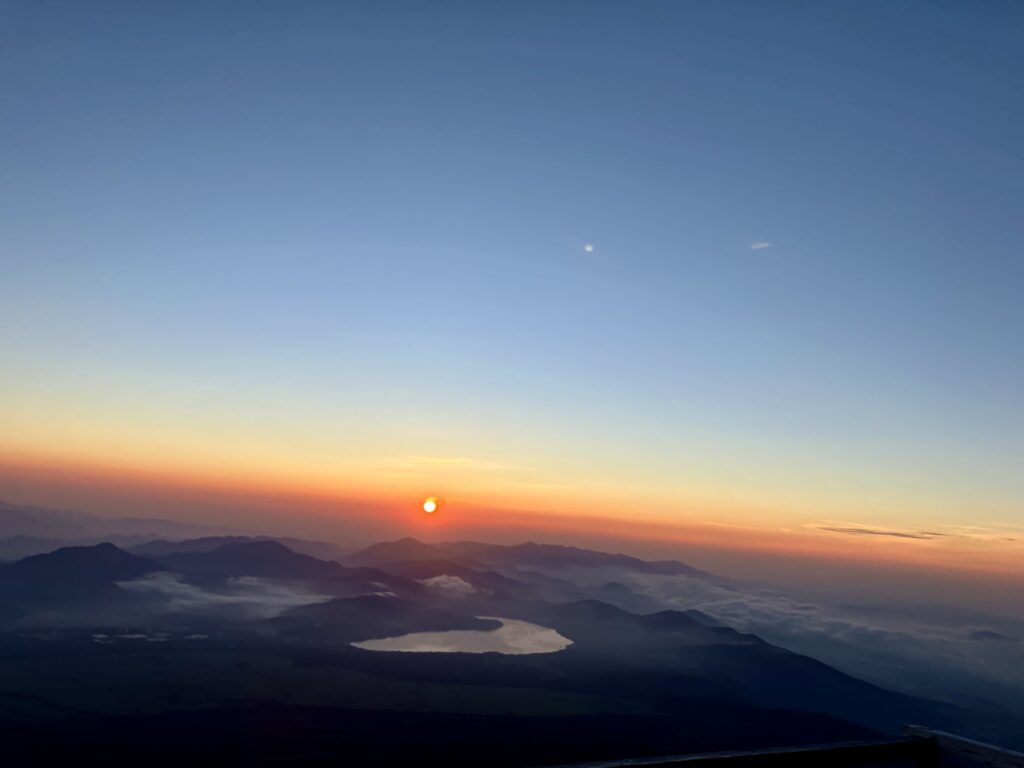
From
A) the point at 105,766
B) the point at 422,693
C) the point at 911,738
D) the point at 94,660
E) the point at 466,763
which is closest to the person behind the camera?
the point at 911,738

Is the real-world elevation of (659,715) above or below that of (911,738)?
below

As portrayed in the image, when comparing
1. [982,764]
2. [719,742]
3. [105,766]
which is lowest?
[719,742]

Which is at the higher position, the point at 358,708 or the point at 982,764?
the point at 982,764

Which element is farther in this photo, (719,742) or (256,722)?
(719,742)

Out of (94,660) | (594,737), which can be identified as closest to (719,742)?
(594,737)

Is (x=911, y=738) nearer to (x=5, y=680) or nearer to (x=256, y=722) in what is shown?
(x=256, y=722)

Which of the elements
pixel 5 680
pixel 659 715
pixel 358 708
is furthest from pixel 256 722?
pixel 659 715

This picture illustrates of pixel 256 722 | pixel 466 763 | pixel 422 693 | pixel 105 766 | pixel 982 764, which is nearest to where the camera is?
pixel 982 764

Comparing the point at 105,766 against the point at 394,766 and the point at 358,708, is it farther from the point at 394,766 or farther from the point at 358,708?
the point at 358,708

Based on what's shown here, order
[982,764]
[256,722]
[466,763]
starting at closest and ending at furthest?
[982,764] < [466,763] < [256,722]
